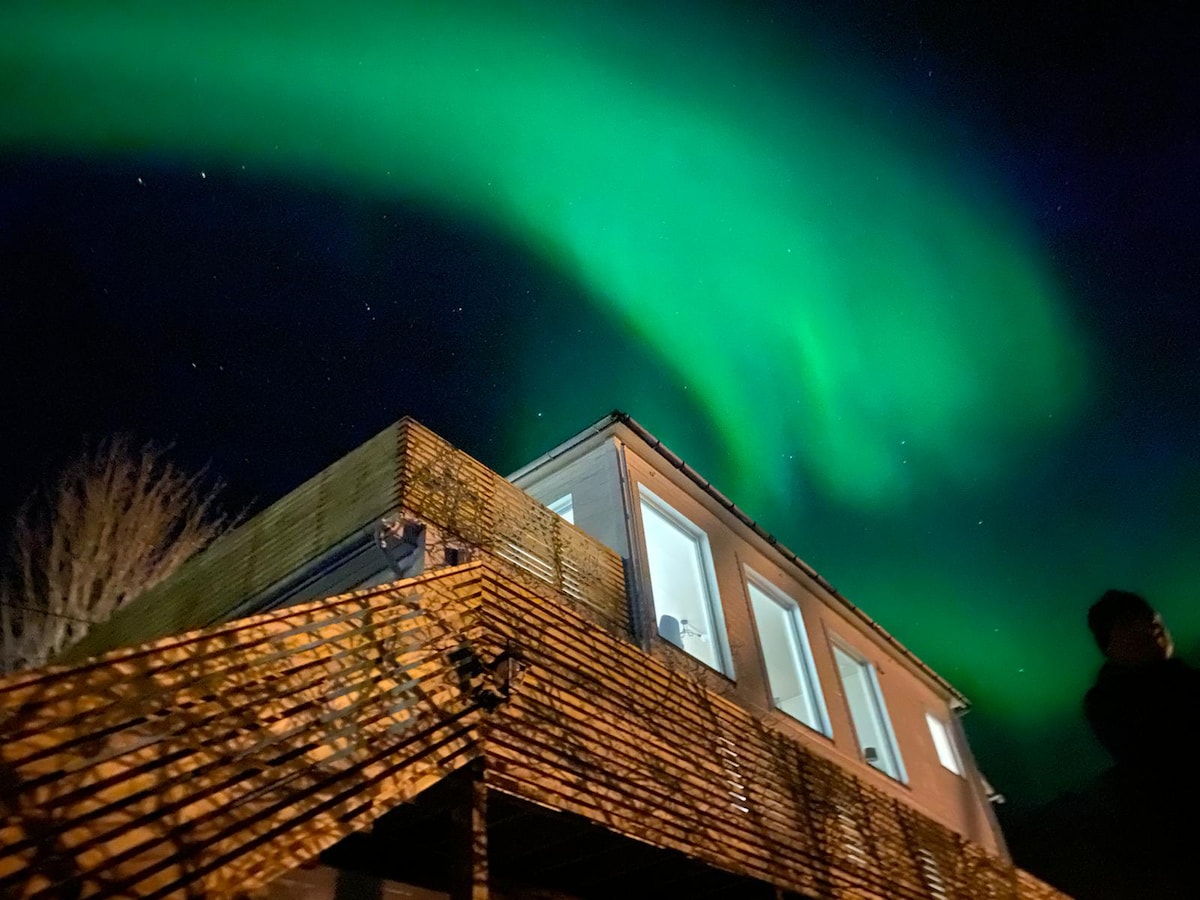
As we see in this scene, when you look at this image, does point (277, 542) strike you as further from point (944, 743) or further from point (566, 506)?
point (944, 743)

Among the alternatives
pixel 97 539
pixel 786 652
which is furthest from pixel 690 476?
pixel 97 539

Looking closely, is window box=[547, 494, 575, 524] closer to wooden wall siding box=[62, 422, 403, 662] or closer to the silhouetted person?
wooden wall siding box=[62, 422, 403, 662]

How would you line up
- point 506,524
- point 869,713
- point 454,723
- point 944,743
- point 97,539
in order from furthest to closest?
1. point 97,539
2. point 944,743
3. point 869,713
4. point 506,524
5. point 454,723

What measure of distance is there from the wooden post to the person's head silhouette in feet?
11.3

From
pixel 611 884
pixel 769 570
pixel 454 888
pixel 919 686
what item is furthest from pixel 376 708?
pixel 919 686

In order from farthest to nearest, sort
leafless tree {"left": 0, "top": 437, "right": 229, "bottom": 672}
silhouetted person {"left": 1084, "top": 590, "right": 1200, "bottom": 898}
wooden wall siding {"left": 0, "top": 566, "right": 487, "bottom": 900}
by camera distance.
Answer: leafless tree {"left": 0, "top": 437, "right": 229, "bottom": 672}, wooden wall siding {"left": 0, "top": 566, "right": 487, "bottom": 900}, silhouetted person {"left": 1084, "top": 590, "right": 1200, "bottom": 898}

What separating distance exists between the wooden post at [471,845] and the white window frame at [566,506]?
23.8 ft

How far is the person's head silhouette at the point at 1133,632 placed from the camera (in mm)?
3021

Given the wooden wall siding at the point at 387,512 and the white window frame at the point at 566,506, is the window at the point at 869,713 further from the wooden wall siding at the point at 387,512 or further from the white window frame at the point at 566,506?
the wooden wall siding at the point at 387,512

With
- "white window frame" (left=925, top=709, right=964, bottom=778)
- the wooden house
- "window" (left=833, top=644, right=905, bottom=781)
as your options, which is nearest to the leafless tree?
the wooden house

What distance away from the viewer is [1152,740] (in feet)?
9.98

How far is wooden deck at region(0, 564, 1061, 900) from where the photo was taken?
3.22 metres

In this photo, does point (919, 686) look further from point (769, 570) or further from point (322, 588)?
point (322, 588)

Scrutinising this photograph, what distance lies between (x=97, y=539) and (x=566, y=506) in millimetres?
18473
